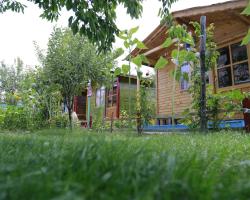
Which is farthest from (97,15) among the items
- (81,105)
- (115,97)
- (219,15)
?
(81,105)

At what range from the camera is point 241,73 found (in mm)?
9289

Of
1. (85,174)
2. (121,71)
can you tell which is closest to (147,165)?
(85,174)

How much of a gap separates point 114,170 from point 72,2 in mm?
2421

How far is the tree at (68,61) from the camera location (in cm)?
891

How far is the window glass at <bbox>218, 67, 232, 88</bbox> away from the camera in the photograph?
31.8 ft

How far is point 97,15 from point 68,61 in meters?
5.97

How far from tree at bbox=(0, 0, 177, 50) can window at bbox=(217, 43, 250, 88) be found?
266 inches

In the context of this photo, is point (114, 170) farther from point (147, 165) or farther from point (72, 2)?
point (72, 2)

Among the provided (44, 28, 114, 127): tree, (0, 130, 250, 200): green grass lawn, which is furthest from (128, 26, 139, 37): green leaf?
(0, 130, 250, 200): green grass lawn

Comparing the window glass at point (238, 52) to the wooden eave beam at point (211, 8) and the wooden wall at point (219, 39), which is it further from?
the wooden eave beam at point (211, 8)

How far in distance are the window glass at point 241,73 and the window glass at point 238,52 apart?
21 cm

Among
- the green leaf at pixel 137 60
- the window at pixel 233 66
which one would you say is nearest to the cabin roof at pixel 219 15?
the window at pixel 233 66

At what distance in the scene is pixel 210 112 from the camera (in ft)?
21.7

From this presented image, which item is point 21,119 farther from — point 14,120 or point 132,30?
point 132,30
